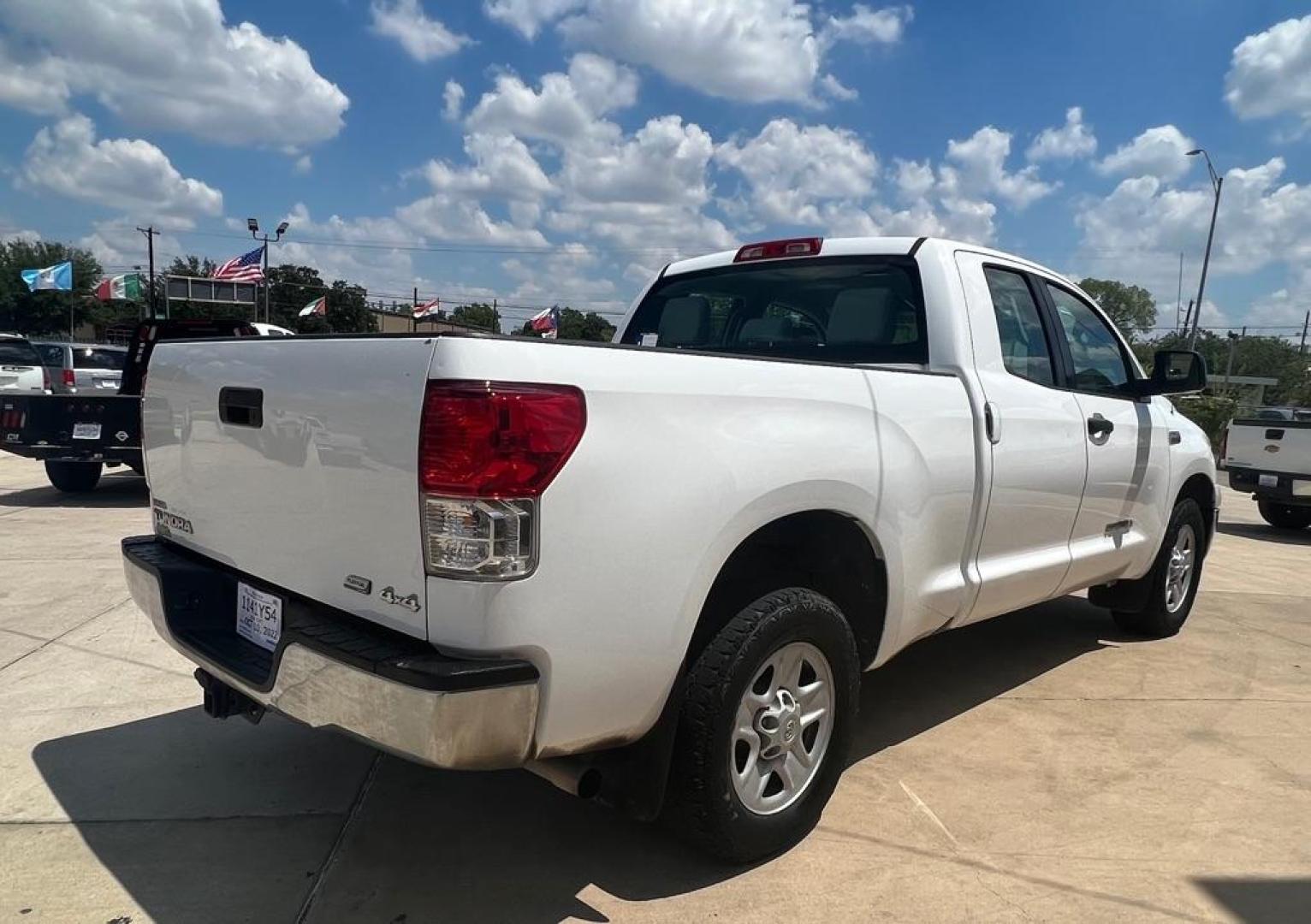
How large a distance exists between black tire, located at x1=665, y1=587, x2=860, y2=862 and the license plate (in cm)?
114

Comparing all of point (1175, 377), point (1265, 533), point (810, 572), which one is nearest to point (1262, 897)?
point (810, 572)

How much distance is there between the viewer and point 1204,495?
5.46m

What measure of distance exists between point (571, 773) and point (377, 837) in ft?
3.18

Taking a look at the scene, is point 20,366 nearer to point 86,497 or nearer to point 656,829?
point 86,497

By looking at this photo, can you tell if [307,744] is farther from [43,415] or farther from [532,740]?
[43,415]

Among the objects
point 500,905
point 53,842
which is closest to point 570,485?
point 500,905

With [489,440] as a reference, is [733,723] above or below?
below

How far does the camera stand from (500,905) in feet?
8.18

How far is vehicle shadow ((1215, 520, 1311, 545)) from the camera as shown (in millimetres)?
10344

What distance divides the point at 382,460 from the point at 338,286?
8905cm

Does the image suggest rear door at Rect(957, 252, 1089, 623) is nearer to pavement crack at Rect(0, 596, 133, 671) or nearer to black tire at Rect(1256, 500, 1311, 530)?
pavement crack at Rect(0, 596, 133, 671)

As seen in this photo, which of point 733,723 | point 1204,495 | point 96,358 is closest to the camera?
point 733,723

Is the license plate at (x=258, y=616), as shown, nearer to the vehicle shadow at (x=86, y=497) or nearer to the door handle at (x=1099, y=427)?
the door handle at (x=1099, y=427)

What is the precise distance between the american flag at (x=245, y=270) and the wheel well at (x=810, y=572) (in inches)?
1433
